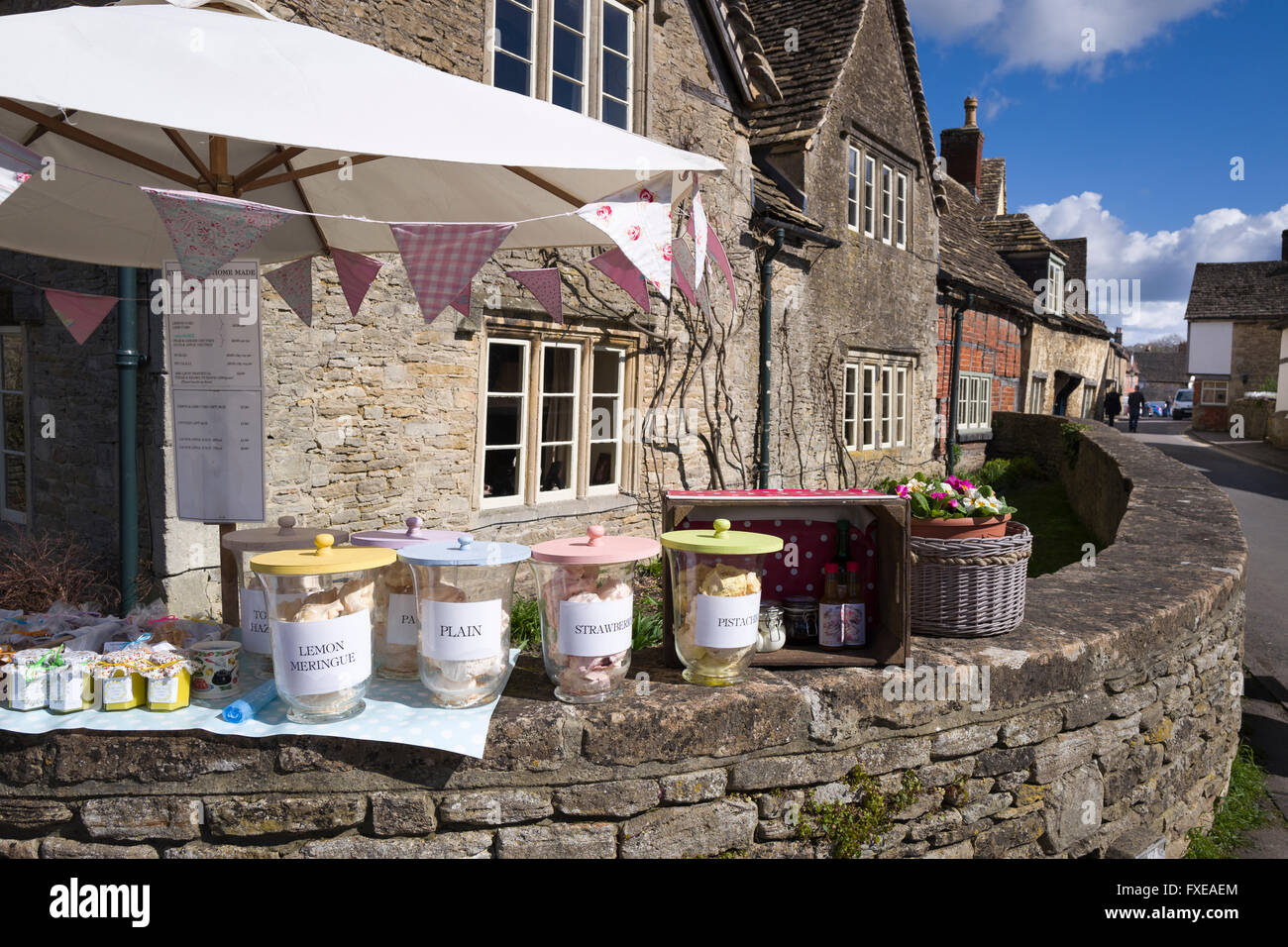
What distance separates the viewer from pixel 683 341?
8.86m

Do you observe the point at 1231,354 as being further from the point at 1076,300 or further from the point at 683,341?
the point at 683,341

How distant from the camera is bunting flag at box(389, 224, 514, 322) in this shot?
2631 mm

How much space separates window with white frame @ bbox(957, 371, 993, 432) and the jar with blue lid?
16.0 metres

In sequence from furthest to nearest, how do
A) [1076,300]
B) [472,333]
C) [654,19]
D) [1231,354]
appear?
[1231,354] → [1076,300] → [654,19] → [472,333]

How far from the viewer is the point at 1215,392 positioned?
3669 centimetres

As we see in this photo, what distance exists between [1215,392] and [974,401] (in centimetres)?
2512

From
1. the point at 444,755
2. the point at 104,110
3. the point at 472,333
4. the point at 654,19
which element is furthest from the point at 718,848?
the point at 654,19

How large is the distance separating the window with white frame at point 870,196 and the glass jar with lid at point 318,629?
11764mm

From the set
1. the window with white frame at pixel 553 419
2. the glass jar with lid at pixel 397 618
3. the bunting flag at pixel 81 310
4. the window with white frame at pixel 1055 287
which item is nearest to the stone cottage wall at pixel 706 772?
the glass jar with lid at pixel 397 618

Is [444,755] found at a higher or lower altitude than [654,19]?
lower

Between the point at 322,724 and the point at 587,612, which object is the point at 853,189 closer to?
the point at 587,612

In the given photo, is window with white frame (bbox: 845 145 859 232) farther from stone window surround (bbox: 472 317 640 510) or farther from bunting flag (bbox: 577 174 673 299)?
bunting flag (bbox: 577 174 673 299)
